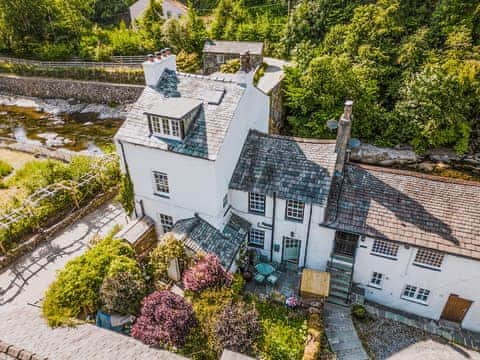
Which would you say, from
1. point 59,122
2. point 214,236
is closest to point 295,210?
point 214,236

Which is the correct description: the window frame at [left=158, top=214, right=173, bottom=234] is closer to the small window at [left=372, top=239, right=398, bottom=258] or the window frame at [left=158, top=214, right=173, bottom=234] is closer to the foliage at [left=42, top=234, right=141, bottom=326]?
the foliage at [left=42, top=234, right=141, bottom=326]

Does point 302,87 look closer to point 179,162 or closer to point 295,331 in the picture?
point 179,162

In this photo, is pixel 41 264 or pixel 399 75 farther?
pixel 399 75

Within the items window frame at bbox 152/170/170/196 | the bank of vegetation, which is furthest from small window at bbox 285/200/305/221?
the bank of vegetation

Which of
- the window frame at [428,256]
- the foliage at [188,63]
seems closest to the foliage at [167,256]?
the window frame at [428,256]

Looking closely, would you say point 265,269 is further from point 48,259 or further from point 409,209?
point 48,259

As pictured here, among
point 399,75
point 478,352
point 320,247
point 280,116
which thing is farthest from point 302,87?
point 478,352
